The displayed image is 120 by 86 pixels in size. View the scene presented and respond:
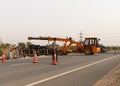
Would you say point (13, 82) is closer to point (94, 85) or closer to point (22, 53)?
point (94, 85)

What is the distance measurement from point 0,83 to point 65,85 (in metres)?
2.55

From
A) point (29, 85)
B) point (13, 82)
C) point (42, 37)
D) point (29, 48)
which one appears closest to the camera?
point (29, 85)

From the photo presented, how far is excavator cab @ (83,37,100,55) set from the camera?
174ft

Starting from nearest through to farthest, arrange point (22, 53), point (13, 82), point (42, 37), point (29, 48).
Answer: point (13, 82), point (22, 53), point (29, 48), point (42, 37)

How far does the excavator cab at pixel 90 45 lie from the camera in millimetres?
53000

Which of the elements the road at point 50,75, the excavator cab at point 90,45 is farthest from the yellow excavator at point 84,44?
the road at point 50,75

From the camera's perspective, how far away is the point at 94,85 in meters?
13.1

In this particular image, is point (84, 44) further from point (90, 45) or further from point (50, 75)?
point (50, 75)

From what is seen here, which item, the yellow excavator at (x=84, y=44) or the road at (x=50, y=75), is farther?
the yellow excavator at (x=84, y=44)

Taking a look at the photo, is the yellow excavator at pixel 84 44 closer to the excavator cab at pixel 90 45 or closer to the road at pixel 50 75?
the excavator cab at pixel 90 45

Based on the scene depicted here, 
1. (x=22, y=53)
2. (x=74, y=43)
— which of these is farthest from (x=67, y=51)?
(x=22, y=53)

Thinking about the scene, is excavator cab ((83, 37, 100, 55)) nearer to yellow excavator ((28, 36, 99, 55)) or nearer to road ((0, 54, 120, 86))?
yellow excavator ((28, 36, 99, 55))

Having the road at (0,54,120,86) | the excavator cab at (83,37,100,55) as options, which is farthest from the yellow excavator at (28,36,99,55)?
the road at (0,54,120,86)

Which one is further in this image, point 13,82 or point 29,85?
point 13,82
